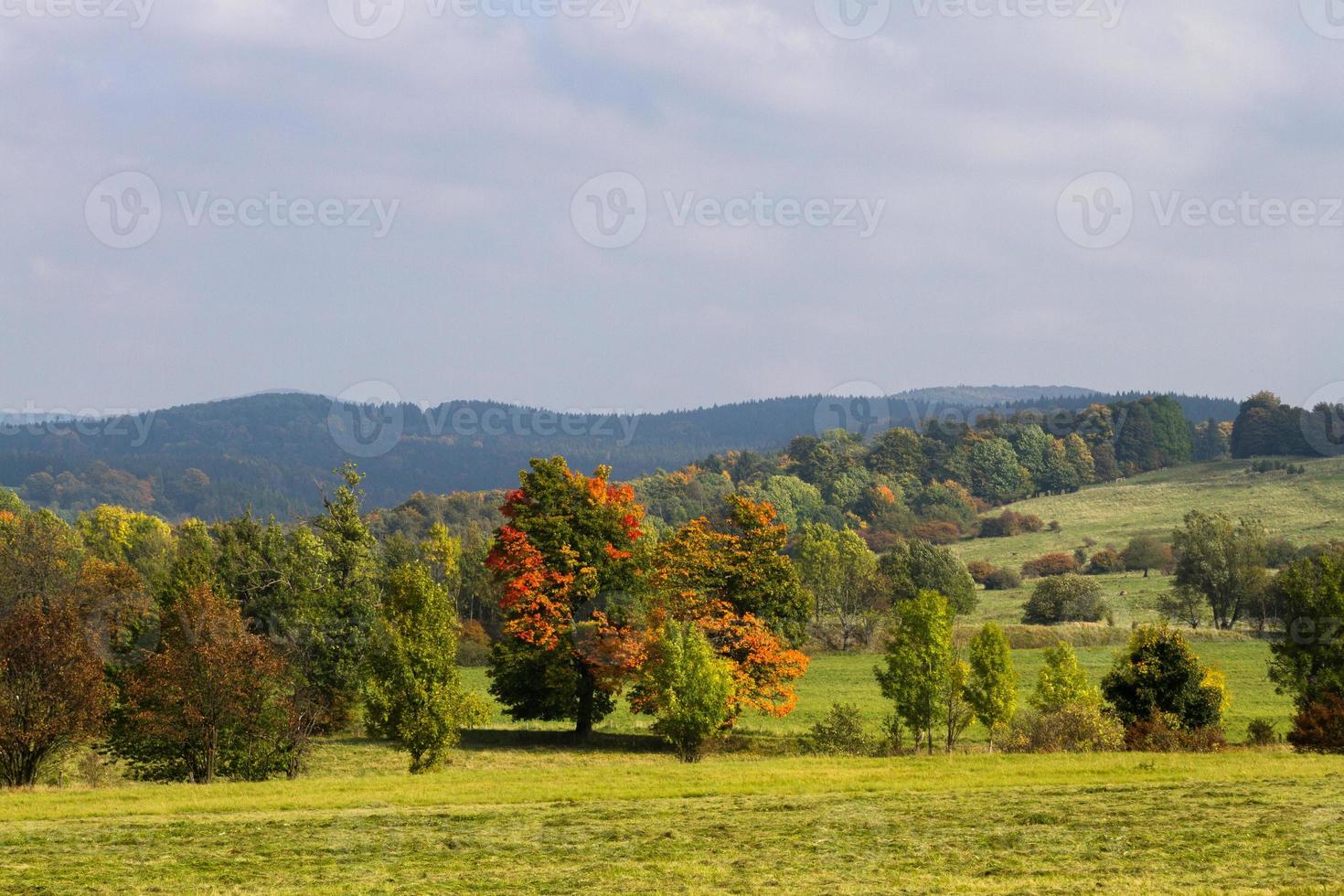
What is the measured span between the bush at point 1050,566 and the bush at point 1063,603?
3308 centimetres

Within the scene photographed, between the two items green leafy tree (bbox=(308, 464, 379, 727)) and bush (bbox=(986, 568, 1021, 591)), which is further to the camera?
bush (bbox=(986, 568, 1021, 591))

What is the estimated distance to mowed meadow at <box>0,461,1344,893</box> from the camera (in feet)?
68.4

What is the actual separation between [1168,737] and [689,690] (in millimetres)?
15770

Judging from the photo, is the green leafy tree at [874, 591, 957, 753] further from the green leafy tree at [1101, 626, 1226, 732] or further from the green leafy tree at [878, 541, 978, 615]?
the green leafy tree at [878, 541, 978, 615]

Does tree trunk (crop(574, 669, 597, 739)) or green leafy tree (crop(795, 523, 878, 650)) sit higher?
green leafy tree (crop(795, 523, 878, 650))

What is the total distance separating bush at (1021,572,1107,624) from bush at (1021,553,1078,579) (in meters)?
33.1

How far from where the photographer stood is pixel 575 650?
5016cm

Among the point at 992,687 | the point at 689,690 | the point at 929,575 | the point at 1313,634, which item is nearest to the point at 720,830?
the point at 689,690

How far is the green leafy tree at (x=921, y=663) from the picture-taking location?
44406 mm

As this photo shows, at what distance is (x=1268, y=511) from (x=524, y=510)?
5104 inches

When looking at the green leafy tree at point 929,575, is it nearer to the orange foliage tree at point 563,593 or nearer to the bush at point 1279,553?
the bush at point 1279,553

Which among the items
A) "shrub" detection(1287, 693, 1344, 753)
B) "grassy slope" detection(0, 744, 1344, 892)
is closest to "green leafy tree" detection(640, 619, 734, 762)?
"grassy slope" detection(0, 744, 1344, 892)

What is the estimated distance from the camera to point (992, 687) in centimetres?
4675

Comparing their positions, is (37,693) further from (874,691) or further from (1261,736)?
(874,691)
